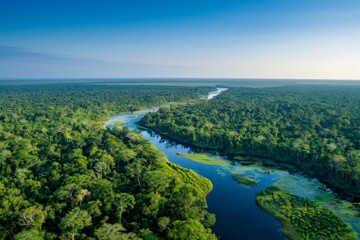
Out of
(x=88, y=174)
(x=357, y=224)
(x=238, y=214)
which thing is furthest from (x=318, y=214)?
(x=88, y=174)

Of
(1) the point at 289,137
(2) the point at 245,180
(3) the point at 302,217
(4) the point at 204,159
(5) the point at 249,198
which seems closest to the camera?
(3) the point at 302,217

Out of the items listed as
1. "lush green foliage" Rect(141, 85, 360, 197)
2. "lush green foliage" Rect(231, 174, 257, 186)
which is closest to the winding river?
"lush green foliage" Rect(231, 174, 257, 186)

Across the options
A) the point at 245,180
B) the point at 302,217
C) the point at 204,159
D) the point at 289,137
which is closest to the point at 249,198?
the point at 245,180

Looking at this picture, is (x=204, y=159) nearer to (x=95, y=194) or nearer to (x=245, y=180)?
(x=245, y=180)

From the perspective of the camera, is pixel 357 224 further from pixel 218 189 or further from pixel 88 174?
pixel 88 174

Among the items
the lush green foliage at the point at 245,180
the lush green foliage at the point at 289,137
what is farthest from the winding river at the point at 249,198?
the lush green foliage at the point at 289,137

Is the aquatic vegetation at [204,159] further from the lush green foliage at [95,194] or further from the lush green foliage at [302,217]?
the lush green foliage at [302,217]
